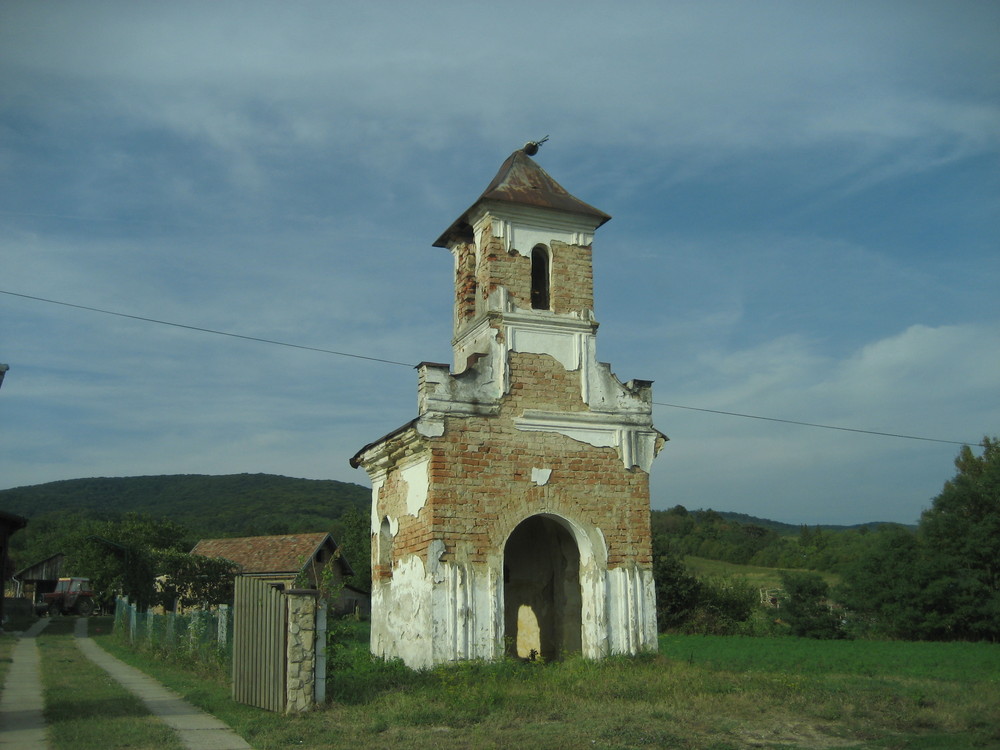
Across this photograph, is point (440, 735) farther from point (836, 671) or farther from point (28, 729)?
point (836, 671)

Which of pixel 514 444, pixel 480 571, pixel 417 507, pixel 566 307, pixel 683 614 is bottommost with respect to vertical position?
pixel 683 614

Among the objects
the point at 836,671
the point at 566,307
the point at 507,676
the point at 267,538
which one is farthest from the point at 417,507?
the point at 267,538

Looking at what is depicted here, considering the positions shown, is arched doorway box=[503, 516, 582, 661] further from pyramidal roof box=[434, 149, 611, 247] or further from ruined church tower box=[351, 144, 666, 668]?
pyramidal roof box=[434, 149, 611, 247]

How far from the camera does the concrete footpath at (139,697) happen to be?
984cm

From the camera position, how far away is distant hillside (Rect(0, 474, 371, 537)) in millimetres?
114812

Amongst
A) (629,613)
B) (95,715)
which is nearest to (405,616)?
(629,613)

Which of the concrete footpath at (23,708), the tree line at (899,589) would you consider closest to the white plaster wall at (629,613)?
the concrete footpath at (23,708)

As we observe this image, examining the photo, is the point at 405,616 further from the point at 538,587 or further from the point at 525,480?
the point at 538,587

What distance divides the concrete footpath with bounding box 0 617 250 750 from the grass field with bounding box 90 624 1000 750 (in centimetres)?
27

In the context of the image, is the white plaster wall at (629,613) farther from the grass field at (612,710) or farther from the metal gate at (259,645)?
the metal gate at (259,645)

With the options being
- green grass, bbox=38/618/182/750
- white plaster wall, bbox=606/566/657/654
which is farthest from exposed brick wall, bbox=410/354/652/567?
green grass, bbox=38/618/182/750

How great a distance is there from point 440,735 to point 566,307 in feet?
25.6

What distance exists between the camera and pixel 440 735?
9.74 meters

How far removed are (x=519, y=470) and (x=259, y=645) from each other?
4.62 m
